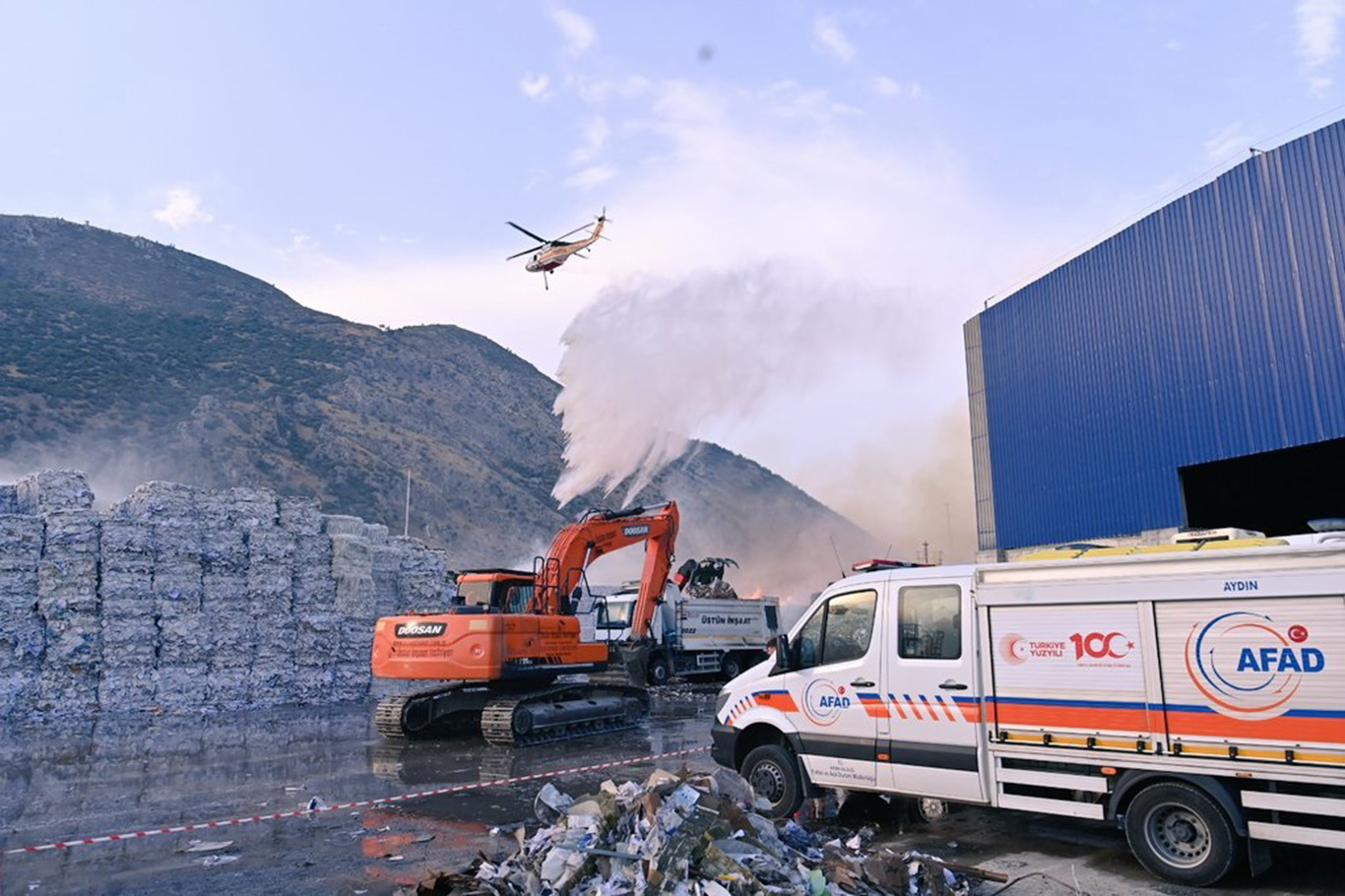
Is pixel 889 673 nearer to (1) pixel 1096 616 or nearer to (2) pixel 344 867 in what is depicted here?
(1) pixel 1096 616

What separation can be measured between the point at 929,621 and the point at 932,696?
695 mm

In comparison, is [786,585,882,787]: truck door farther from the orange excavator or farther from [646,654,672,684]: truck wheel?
[646,654,672,684]: truck wheel

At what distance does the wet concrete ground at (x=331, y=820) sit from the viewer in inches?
287

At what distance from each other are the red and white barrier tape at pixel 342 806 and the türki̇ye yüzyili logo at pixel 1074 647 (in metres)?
6.79

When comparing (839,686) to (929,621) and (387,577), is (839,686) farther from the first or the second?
(387,577)

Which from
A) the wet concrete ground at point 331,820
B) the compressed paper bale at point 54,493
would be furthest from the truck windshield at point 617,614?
the compressed paper bale at point 54,493

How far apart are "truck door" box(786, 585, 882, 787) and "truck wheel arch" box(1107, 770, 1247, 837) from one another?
6.96 ft

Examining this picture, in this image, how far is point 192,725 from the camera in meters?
18.1

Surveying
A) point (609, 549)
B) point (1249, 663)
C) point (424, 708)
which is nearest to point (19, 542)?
point (424, 708)

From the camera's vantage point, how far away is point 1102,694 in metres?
7.27

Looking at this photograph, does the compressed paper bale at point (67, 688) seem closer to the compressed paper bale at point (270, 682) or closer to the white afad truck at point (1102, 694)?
the compressed paper bale at point (270, 682)

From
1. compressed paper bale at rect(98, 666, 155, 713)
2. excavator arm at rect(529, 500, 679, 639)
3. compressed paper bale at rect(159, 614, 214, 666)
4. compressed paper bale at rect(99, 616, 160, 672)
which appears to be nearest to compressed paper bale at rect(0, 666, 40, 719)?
compressed paper bale at rect(98, 666, 155, 713)

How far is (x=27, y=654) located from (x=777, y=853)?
785 inches

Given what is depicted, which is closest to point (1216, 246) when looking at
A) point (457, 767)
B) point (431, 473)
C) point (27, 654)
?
point (457, 767)
